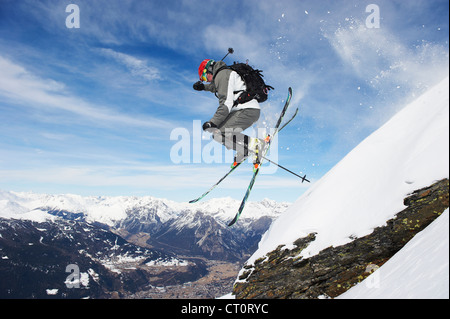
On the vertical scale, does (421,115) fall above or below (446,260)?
above

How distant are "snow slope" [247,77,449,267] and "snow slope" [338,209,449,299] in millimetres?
2184

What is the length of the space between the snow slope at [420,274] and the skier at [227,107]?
16.7 feet

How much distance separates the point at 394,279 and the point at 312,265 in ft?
12.6

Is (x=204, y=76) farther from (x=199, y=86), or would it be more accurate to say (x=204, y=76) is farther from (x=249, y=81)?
(x=249, y=81)

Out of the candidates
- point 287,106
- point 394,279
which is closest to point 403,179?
point 394,279

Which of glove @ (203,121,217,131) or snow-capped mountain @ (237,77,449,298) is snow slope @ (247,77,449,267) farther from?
glove @ (203,121,217,131)

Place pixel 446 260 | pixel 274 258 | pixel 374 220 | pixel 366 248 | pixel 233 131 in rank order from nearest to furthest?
pixel 446 260
pixel 366 248
pixel 374 220
pixel 233 131
pixel 274 258

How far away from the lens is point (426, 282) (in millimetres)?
2689

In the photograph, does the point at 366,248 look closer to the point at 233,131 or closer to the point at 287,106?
the point at 233,131

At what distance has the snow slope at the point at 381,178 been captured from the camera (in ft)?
17.7

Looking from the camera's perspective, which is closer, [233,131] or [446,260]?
[446,260]

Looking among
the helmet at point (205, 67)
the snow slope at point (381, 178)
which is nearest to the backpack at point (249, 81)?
the helmet at point (205, 67)

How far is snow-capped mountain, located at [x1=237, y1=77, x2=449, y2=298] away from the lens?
5375mm
